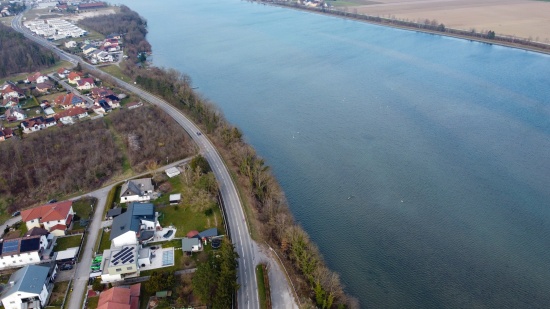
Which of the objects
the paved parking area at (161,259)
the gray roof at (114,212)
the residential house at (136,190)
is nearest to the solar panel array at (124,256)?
the paved parking area at (161,259)

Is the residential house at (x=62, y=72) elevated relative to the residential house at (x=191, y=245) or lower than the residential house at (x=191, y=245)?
elevated

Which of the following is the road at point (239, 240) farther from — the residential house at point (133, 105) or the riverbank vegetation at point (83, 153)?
the residential house at point (133, 105)

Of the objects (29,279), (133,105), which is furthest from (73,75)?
(29,279)

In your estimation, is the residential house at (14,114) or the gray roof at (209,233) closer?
the gray roof at (209,233)

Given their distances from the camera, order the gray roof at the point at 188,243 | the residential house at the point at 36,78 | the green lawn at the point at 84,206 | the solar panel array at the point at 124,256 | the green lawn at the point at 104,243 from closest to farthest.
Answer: the solar panel array at the point at 124,256
the gray roof at the point at 188,243
the green lawn at the point at 104,243
the green lawn at the point at 84,206
the residential house at the point at 36,78

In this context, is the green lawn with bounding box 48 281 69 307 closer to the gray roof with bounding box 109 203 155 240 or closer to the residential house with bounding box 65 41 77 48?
the gray roof with bounding box 109 203 155 240

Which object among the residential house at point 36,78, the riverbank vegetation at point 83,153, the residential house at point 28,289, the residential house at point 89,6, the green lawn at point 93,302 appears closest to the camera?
the residential house at point 28,289

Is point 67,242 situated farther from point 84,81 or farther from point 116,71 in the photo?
point 116,71
